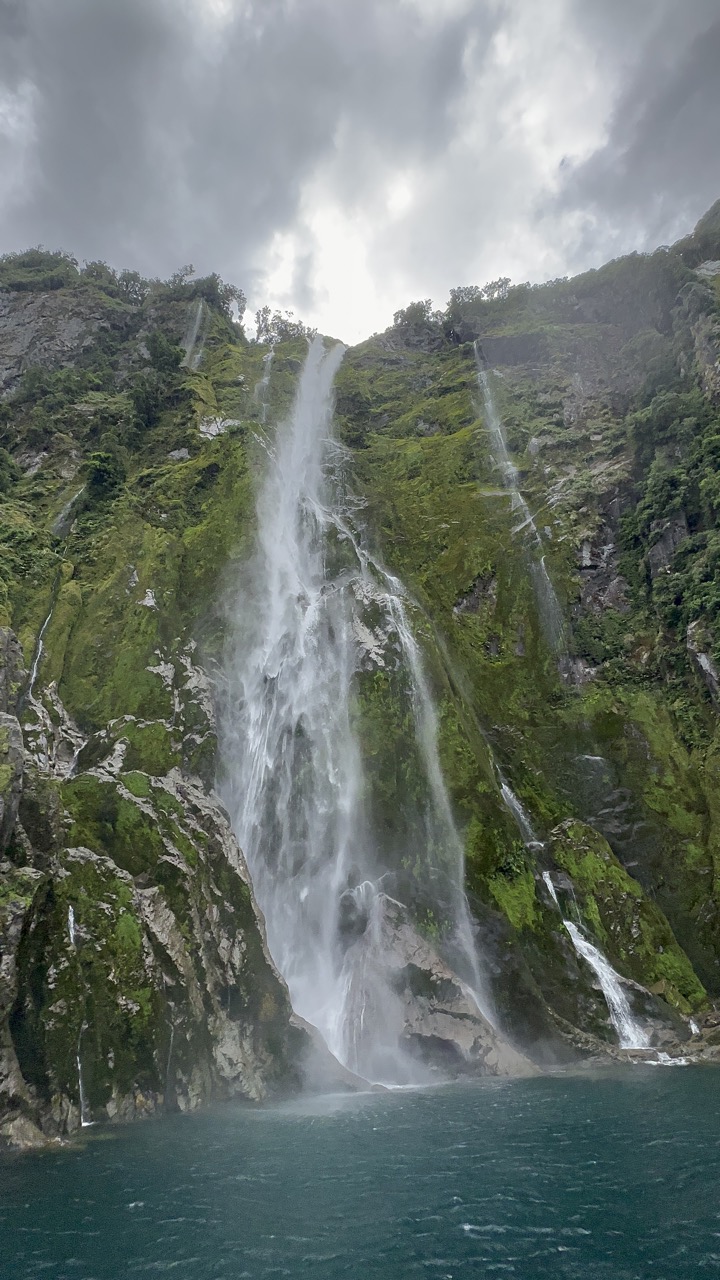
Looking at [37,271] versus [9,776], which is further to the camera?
[37,271]

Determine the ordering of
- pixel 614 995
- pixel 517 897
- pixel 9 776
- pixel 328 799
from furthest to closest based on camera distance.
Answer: pixel 328 799 → pixel 517 897 → pixel 614 995 → pixel 9 776

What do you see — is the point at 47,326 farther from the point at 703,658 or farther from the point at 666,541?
the point at 703,658

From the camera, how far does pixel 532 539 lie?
148 ft

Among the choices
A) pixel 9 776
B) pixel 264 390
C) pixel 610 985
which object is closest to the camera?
pixel 9 776

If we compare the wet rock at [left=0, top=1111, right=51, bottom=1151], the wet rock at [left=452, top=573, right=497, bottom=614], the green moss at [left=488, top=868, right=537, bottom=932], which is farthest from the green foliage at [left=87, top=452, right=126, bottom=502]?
the wet rock at [left=0, top=1111, right=51, bottom=1151]

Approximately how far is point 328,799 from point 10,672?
14217 millimetres

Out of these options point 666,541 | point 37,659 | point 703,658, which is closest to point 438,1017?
point 703,658

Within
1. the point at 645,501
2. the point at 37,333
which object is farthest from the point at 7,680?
the point at 37,333

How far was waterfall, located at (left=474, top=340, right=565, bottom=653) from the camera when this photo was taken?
41.1 metres

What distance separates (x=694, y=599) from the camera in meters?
36.5

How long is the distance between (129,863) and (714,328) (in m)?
48.9

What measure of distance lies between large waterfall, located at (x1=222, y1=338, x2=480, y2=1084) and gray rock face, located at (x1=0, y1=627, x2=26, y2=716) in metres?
8.83

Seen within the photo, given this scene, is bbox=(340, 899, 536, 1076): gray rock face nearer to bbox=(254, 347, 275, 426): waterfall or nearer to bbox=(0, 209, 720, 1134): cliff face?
bbox=(0, 209, 720, 1134): cliff face

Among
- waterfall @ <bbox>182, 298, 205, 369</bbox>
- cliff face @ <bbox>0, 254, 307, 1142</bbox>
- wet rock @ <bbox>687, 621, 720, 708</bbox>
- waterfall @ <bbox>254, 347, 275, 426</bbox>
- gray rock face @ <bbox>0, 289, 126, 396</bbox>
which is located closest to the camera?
cliff face @ <bbox>0, 254, 307, 1142</bbox>
